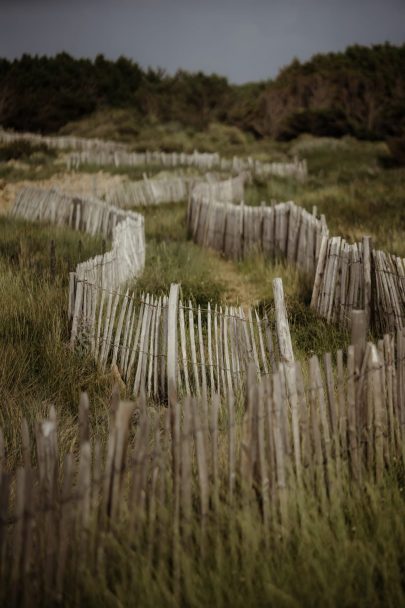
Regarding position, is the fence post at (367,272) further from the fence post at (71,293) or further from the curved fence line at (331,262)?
the fence post at (71,293)

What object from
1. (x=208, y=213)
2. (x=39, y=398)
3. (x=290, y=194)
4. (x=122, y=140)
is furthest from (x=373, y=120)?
(x=39, y=398)

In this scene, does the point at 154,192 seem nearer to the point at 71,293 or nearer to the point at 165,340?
the point at 71,293

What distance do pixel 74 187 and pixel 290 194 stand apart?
5.66 meters

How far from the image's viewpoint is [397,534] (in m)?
2.16

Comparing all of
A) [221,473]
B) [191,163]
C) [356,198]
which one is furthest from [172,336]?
[191,163]

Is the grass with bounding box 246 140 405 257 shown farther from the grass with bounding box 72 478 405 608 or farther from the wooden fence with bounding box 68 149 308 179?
the grass with bounding box 72 478 405 608

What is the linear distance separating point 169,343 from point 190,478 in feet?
5.00

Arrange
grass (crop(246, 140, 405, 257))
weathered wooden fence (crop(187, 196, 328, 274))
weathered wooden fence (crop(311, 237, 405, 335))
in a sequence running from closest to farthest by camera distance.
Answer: weathered wooden fence (crop(311, 237, 405, 335))
weathered wooden fence (crop(187, 196, 328, 274))
grass (crop(246, 140, 405, 257))

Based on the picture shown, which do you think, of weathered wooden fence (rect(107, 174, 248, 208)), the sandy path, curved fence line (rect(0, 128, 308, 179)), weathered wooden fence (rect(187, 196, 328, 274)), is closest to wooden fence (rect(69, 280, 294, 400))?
weathered wooden fence (rect(187, 196, 328, 274))

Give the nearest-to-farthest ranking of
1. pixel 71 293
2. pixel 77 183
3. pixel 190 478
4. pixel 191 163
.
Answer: pixel 190 478 → pixel 71 293 → pixel 77 183 → pixel 191 163

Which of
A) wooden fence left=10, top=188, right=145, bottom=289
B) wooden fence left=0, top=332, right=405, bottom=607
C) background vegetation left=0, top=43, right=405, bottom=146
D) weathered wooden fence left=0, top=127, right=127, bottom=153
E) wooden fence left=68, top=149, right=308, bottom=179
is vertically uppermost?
background vegetation left=0, top=43, right=405, bottom=146

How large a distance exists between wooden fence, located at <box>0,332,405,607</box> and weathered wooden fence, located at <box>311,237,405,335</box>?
192 cm

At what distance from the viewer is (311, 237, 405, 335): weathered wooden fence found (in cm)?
452

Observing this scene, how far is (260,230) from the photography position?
7.64 metres
